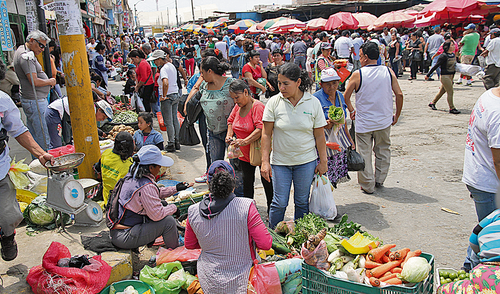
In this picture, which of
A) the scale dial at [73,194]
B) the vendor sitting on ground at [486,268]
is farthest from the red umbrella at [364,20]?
the vendor sitting on ground at [486,268]

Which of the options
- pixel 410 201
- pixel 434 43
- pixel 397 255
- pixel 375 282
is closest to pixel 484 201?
pixel 397 255

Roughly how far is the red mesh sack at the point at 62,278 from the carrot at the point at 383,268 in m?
2.31

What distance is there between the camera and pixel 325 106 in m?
5.29

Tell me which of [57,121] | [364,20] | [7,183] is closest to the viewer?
[7,183]

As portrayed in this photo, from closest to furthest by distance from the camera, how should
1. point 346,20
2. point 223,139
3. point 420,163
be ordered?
point 223,139 < point 420,163 < point 346,20

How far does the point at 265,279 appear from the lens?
3.17 meters

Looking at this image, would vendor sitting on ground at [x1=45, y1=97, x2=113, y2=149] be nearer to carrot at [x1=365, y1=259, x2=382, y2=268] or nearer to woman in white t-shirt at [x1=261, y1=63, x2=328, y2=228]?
woman in white t-shirt at [x1=261, y1=63, x2=328, y2=228]

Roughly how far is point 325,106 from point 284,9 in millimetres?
36536

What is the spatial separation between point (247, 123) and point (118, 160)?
1.82 metres

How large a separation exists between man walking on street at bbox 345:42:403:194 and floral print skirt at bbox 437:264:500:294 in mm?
3230

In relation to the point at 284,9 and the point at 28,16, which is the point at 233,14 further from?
the point at 28,16

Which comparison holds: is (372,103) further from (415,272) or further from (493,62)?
(493,62)

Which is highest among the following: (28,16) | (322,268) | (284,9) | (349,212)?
(284,9)

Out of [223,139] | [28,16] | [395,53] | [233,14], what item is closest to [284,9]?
[233,14]
